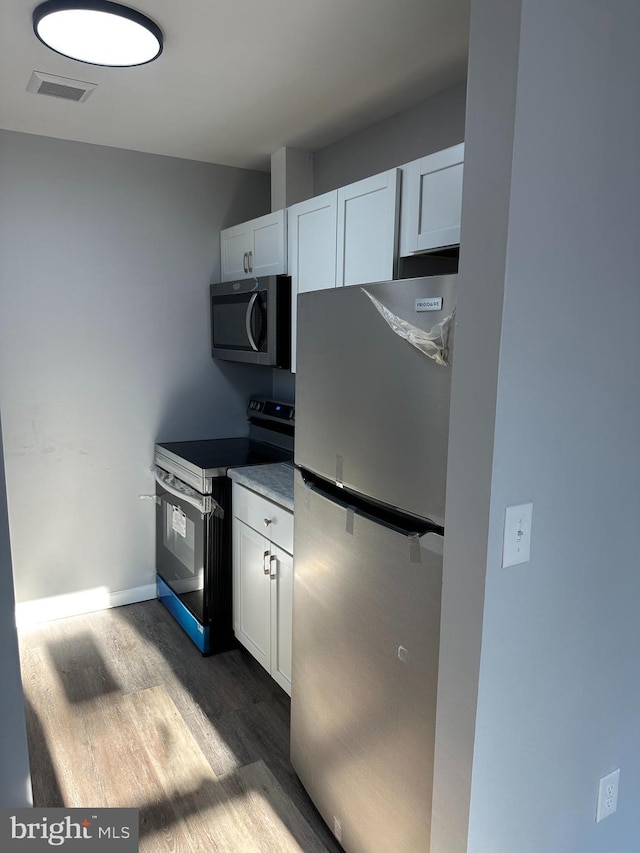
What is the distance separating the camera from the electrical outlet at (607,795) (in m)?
1.54

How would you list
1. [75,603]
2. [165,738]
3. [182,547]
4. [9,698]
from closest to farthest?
[9,698], [165,738], [182,547], [75,603]

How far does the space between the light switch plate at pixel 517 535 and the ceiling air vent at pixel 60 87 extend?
2179 millimetres

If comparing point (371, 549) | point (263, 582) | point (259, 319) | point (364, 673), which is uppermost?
point (259, 319)

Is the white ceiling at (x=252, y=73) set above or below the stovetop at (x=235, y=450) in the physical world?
above

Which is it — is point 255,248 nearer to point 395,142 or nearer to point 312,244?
point 312,244

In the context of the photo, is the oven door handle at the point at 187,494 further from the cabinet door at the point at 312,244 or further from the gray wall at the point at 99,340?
the cabinet door at the point at 312,244

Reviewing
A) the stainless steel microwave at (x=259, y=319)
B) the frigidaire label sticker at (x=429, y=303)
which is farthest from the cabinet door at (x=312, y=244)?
the frigidaire label sticker at (x=429, y=303)

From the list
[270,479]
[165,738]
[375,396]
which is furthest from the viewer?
[270,479]

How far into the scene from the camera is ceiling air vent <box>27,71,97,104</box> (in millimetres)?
2248

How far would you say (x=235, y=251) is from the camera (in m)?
3.28

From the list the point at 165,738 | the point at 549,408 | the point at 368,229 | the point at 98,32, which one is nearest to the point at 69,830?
the point at 165,738

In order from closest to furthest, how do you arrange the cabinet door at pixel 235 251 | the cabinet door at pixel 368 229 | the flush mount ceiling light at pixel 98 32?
the flush mount ceiling light at pixel 98 32, the cabinet door at pixel 368 229, the cabinet door at pixel 235 251

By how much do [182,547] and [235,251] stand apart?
156cm

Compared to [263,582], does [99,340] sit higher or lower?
higher
